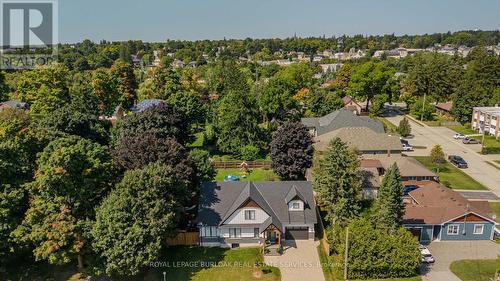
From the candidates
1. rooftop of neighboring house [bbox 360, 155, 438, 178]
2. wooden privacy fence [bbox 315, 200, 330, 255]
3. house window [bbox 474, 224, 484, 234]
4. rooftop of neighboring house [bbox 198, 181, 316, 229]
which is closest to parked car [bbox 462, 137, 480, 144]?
rooftop of neighboring house [bbox 360, 155, 438, 178]

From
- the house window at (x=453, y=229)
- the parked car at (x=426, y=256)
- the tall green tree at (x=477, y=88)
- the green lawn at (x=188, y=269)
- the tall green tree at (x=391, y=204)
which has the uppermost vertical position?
the tall green tree at (x=477, y=88)

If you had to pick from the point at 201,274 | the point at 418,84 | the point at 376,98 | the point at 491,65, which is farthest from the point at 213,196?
the point at 491,65

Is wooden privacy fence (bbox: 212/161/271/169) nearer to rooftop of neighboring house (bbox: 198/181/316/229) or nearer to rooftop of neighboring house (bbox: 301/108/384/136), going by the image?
rooftop of neighboring house (bbox: 301/108/384/136)

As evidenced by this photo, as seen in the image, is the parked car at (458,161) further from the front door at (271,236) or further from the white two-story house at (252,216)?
the front door at (271,236)

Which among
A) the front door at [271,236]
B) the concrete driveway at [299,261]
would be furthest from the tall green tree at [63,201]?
the concrete driveway at [299,261]

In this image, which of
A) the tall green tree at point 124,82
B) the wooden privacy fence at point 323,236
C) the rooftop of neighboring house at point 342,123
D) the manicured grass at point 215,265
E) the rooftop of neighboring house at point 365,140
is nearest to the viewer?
the manicured grass at point 215,265

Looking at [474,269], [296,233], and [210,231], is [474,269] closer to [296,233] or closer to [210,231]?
[296,233]
